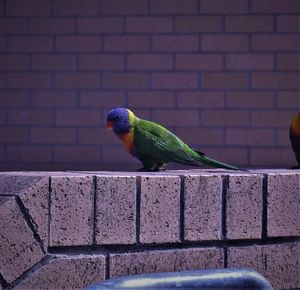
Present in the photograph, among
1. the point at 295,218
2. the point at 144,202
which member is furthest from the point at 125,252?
the point at 295,218

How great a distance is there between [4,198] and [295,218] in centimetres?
66

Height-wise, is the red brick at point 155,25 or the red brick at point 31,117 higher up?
the red brick at point 155,25

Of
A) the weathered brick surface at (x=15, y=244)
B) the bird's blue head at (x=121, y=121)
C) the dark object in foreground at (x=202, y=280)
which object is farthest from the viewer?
the bird's blue head at (x=121, y=121)

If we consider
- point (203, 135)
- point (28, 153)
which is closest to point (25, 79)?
point (28, 153)

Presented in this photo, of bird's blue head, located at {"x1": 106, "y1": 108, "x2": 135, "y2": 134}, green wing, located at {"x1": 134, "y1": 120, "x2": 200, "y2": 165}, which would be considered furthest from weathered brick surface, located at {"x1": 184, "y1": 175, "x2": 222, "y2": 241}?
bird's blue head, located at {"x1": 106, "y1": 108, "x2": 135, "y2": 134}

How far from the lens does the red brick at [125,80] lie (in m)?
3.88

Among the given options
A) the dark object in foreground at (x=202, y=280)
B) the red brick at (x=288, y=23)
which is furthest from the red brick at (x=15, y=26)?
the dark object in foreground at (x=202, y=280)

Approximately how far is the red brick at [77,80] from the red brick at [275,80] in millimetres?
921

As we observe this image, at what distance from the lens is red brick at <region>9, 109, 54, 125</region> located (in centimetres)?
393

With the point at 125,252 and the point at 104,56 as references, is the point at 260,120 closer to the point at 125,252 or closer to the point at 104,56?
the point at 104,56

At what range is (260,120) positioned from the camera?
3857 mm

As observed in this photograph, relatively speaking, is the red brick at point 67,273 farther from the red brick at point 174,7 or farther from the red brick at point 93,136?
the red brick at point 174,7

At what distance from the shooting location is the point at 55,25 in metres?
3.93

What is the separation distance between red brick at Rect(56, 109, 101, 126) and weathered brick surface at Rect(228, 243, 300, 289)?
245cm
